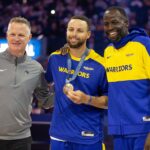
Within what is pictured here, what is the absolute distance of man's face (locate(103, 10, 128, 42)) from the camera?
3.20 meters

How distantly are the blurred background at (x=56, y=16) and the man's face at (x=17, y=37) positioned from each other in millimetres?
4465

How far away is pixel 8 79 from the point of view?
11.1 ft

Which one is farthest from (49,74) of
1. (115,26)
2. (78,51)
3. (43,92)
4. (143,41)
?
(143,41)

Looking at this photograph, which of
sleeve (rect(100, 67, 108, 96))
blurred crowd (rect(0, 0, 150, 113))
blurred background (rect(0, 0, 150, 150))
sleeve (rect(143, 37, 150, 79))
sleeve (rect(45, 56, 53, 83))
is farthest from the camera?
blurred crowd (rect(0, 0, 150, 113))

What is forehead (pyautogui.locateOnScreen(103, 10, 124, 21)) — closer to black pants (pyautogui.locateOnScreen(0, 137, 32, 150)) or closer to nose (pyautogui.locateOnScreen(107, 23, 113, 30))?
nose (pyautogui.locateOnScreen(107, 23, 113, 30))

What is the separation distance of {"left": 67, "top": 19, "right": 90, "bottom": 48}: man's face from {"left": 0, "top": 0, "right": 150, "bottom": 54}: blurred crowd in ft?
18.8

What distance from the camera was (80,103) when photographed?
11.0ft

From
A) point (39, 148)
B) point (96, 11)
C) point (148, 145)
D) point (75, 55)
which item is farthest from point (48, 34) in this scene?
point (148, 145)

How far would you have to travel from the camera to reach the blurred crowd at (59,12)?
428 inches

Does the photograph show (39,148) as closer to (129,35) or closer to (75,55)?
(75,55)

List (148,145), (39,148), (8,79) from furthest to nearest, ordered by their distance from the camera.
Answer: (39,148) → (8,79) → (148,145)

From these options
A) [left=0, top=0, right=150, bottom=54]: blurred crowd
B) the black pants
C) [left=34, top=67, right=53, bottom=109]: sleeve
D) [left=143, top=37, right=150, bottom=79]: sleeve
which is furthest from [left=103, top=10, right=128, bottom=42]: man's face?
[left=0, top=0, right=150, bottom=54]: blurred crowd

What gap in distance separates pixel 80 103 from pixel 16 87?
0.59 m

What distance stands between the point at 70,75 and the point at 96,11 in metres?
8.71
